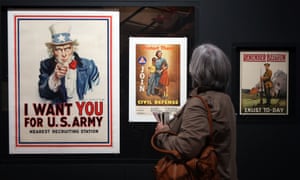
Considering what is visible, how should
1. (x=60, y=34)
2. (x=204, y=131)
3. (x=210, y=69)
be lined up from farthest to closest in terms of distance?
(x=60, y=34), (x=210, y=69), (x=204, y=131)

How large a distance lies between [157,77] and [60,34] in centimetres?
94

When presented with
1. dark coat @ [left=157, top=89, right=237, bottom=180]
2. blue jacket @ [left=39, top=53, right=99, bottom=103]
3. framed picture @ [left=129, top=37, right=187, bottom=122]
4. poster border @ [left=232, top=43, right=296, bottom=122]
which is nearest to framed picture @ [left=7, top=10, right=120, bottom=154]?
blue jacket @ [left=39, top=53, right=99, bottom=103]

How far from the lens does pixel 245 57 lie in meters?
3.77

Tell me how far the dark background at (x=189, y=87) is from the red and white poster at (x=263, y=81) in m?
0.06

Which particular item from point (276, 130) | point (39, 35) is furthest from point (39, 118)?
point (276, 130)

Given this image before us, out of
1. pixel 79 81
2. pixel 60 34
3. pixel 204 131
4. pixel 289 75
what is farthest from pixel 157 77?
pixel 204 131

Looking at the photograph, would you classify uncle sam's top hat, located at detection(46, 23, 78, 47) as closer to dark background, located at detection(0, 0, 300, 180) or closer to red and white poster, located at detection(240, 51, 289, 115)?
dark background, located at detection(0, 0, 300, 180)

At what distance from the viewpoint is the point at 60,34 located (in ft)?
12.2

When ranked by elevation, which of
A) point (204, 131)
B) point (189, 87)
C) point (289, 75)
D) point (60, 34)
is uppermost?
point (60, 34)

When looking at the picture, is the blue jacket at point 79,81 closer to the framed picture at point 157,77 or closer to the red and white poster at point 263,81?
the framed picture at point 157,77

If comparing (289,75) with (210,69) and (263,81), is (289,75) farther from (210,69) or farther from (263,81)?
(210,69)

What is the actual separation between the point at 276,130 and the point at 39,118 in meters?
2.12

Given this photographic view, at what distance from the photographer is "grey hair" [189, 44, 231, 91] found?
2.47 metres

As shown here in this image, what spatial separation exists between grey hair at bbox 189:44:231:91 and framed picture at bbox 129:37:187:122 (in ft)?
4.09
